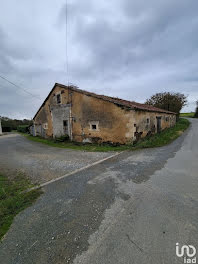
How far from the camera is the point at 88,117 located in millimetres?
10156

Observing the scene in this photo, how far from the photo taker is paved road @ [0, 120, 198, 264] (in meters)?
1.68

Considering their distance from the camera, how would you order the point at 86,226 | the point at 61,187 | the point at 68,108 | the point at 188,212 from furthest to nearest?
the point at 68,108
the point at 61,187
the point at 188,212
the point at 86,226

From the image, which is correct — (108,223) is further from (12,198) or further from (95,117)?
(95,117)

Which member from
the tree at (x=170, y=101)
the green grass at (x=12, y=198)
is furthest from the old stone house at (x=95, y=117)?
the tree at (x=170, y=101)

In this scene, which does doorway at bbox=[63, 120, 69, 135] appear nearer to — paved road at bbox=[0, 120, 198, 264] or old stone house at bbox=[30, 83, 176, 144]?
old stone house at bbox=[30, 83, 176, 144]

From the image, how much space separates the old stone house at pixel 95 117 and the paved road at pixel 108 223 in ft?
17.3

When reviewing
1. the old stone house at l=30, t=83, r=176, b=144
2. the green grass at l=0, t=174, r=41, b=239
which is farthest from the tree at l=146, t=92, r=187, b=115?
the green grass at l=0, t=174, r=41, b=239

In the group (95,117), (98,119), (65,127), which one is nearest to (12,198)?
(98,119)

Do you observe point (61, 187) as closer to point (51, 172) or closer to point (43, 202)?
point (43, 202)

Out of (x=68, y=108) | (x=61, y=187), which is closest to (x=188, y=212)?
(x=61, y=187)

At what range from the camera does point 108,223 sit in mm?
2213

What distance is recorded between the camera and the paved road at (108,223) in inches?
66.3

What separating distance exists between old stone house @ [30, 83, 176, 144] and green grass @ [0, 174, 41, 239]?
20.9 feet

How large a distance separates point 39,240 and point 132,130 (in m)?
7.57
